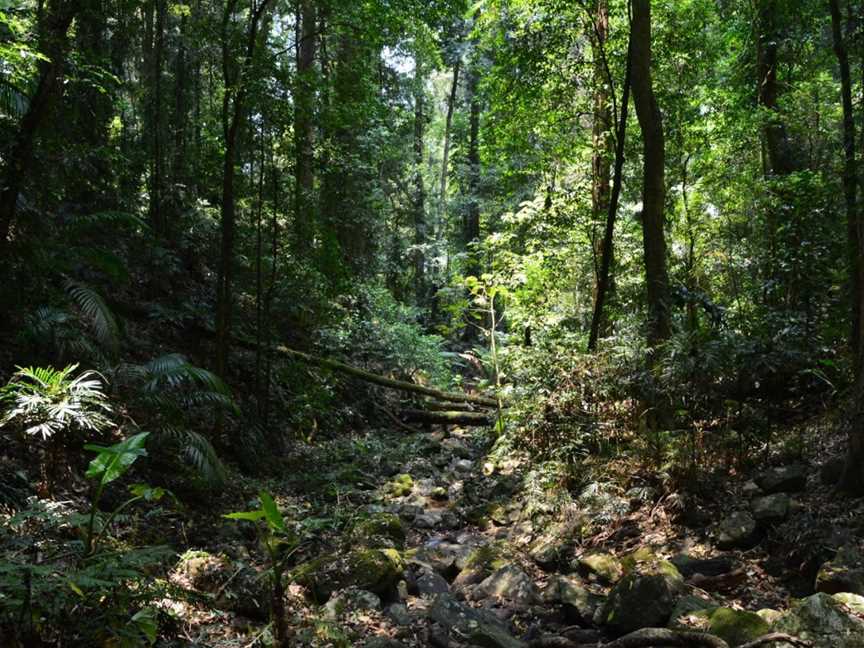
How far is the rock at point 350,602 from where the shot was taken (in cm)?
450

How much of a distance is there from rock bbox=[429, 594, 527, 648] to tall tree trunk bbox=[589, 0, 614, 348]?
614cm

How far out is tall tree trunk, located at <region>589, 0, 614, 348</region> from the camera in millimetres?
9945

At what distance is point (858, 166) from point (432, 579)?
5422mm

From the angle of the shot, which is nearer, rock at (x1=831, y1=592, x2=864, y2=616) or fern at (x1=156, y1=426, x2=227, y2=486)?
rock at (x1=831, y1=592, x2=864, y2=616)

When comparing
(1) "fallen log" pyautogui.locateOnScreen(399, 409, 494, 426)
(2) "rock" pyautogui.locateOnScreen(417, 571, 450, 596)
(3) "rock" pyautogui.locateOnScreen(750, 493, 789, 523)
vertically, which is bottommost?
(2) "rock" pyautogui.locateOnScreen(417, 571, 450, 596)

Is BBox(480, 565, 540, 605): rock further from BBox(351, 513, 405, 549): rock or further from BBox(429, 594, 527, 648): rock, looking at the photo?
BBox(351, 513, 405, 549): rock

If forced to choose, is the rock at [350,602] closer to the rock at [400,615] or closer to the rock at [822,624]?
the rock at [400,615]

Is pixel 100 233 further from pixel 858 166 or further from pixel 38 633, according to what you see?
pixel 858 166

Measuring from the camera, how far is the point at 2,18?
4617 millimetres

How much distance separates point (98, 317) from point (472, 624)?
5.23 m

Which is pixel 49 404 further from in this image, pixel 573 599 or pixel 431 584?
pixel 573 599

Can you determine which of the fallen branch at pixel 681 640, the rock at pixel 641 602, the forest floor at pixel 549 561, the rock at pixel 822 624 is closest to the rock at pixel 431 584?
the forest floor at pixel 549 561

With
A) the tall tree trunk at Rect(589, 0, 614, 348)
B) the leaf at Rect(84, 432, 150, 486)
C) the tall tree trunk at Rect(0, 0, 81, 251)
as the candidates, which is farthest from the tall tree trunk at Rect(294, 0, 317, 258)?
the leaf at Rect(84, 432, 150, 486)

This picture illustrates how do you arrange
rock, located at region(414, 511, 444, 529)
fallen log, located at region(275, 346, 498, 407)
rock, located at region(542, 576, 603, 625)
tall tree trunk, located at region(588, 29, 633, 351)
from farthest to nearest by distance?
fallen log, located at region(275, 346, 498, 407) < tall tree trunk, located at region(588, 29, 633, 351) < rock, located at region(414, 511, 444, 529) < rock, located at region(542, 576, 603, 625)
